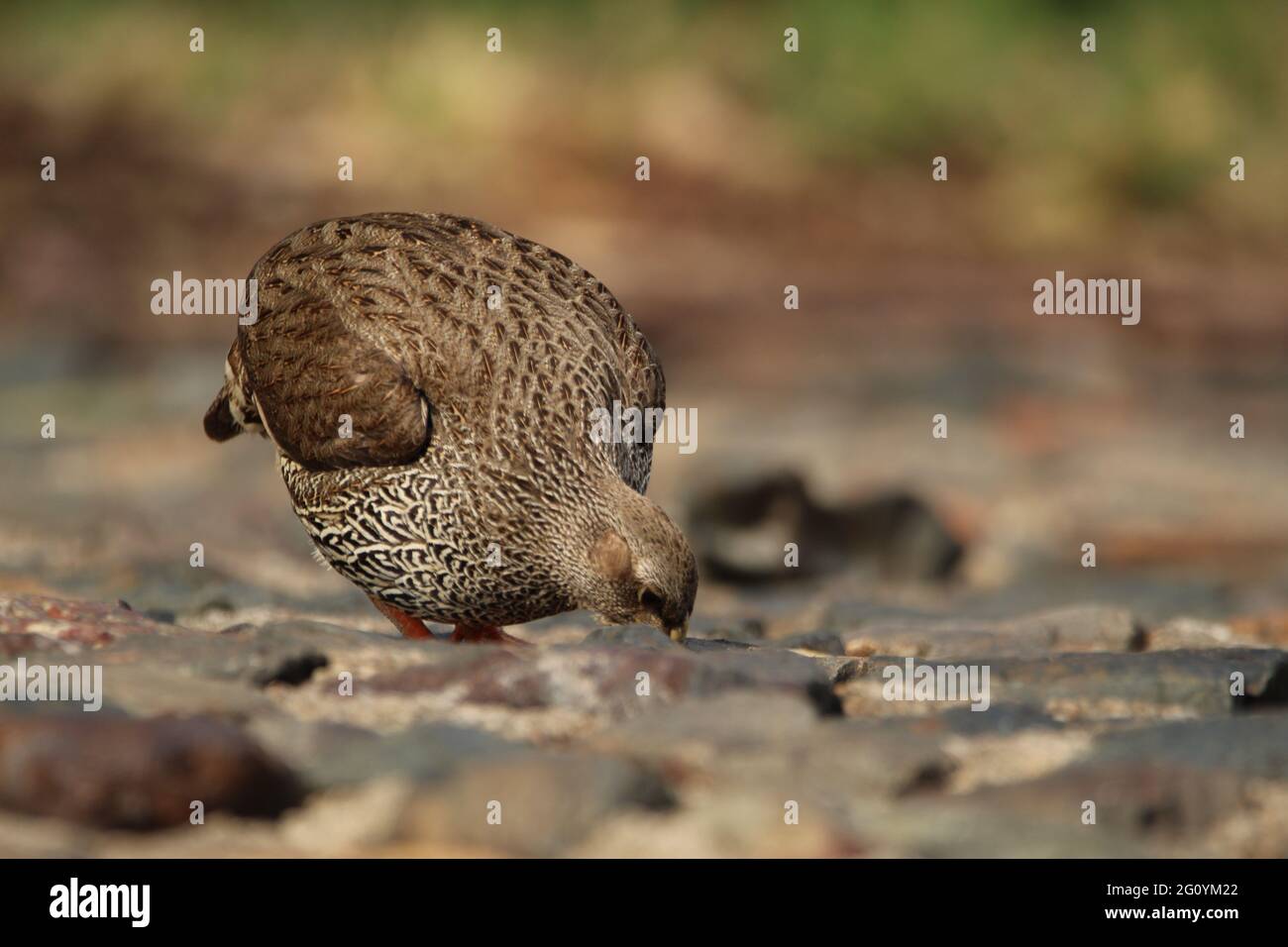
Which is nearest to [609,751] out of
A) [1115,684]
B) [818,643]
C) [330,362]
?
[1115,684]

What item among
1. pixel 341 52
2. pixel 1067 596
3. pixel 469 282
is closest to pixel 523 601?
pixel 469 282

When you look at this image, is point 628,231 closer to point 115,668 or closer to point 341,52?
point 341,52

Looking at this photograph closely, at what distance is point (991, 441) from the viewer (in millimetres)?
13953

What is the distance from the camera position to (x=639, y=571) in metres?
6.44

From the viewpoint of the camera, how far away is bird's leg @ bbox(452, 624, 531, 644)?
7.08 m

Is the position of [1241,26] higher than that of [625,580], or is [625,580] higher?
[1241,26]

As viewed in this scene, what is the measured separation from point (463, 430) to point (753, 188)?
42.4 ft

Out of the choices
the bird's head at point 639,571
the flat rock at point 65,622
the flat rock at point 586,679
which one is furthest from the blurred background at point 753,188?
the flat rock at point 586,679

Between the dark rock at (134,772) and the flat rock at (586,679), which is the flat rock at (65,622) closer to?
the flat rock at (586,679)

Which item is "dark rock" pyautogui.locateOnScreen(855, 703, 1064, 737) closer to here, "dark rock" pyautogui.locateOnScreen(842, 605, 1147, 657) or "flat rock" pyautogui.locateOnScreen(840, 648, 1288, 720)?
"flat rock" pyautogui.locateOnScreen(840, 648, 1288, 720)

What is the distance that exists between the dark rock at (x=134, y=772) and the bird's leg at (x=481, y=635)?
2511 millimetres

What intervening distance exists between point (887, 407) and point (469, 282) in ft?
26.7

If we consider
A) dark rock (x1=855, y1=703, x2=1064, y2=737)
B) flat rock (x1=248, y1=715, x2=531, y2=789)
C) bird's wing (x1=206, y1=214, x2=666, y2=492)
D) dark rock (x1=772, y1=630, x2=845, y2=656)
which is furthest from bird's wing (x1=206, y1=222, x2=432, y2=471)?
dark rock (x1=855, y1=703, x2=1064, y2=737)
